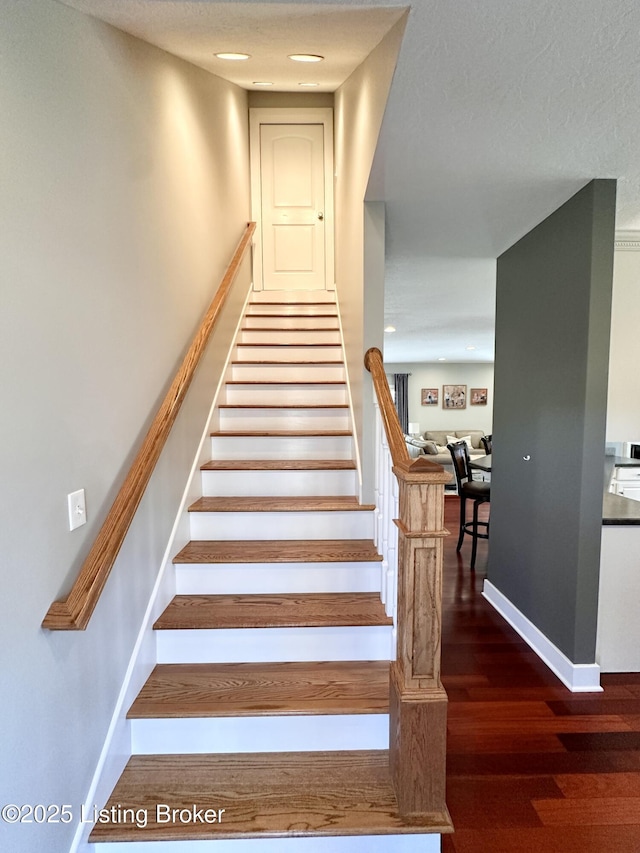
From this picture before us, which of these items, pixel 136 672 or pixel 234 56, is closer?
pixel 136 672

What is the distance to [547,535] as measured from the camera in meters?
2.50

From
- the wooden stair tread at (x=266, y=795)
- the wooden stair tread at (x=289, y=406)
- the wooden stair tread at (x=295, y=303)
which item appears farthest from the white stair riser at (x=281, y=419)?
the wooden stair tread at (x=266, y=795)

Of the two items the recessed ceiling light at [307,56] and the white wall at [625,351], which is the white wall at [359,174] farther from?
the white wall at [625,351]

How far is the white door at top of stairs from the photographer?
4.38m

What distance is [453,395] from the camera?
37.5ft

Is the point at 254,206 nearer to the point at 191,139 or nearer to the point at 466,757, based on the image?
the point at 191,139

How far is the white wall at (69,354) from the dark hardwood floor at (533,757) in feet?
4.21

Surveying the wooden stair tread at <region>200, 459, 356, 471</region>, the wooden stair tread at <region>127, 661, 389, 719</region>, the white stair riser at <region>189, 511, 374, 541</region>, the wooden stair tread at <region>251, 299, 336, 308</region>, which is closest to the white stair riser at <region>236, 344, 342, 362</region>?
the wooden stair tread at <region>251, 299, 336, 308</region>

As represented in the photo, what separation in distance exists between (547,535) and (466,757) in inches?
46.9

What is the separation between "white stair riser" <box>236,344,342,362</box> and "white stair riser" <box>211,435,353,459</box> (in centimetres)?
91

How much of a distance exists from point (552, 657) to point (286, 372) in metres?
2.43

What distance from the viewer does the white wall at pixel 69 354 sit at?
3.62 feet

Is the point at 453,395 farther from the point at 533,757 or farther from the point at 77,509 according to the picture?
the point at 77,509

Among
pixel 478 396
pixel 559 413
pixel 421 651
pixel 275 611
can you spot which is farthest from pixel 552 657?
pixel 478 396
